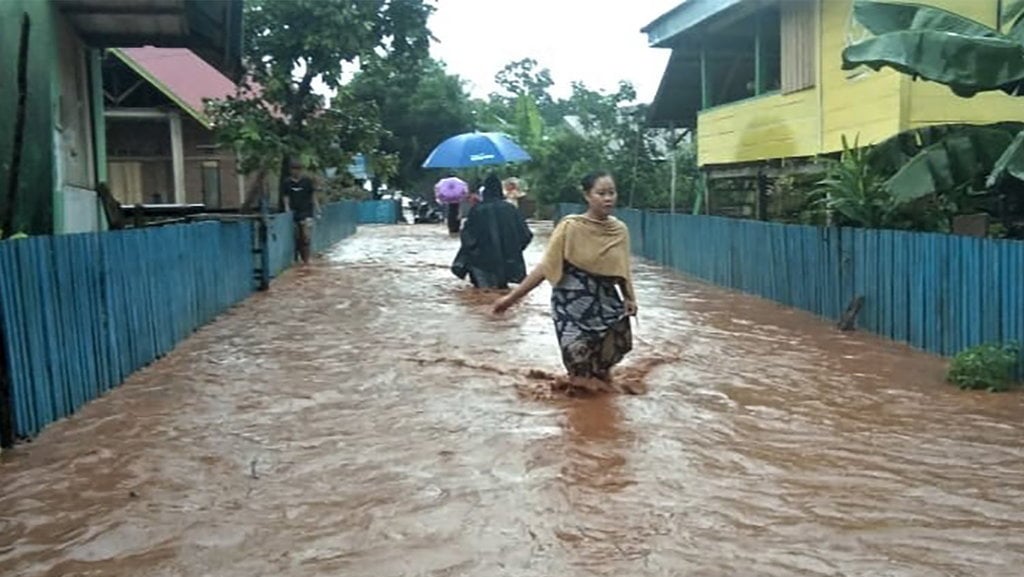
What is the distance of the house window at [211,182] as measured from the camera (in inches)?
1150

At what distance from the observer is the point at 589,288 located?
25.7 feet

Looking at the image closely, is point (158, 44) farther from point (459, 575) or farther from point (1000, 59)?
point (459, 575)

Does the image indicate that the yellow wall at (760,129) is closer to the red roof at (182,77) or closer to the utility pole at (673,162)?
the utility pole at (673,162)

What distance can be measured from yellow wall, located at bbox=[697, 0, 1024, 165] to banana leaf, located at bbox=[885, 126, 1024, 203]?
3.09m

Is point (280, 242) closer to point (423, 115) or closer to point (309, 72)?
point (309, 72)

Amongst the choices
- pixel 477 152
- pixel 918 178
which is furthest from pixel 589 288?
pixel 477 152

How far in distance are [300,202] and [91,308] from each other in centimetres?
1212

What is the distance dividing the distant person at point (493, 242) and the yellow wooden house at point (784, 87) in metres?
4.43

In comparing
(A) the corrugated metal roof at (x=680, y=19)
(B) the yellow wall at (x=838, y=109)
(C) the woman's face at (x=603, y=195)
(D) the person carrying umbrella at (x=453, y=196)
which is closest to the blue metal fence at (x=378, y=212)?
(D) the person carrying umbrella at (x=453, y=196)

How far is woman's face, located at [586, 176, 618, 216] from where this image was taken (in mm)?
7500

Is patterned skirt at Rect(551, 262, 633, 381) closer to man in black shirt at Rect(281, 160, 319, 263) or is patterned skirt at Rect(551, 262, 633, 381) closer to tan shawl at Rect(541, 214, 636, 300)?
tan shawl at Rect(541, 214, 636, 300)

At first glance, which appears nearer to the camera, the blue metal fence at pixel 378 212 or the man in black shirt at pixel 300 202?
the man in black shirt at pixel 300 202

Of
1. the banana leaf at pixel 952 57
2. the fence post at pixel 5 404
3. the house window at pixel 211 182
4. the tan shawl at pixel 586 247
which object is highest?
the banana leaf at pixel 952 57

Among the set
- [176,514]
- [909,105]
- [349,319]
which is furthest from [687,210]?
[176,514]
